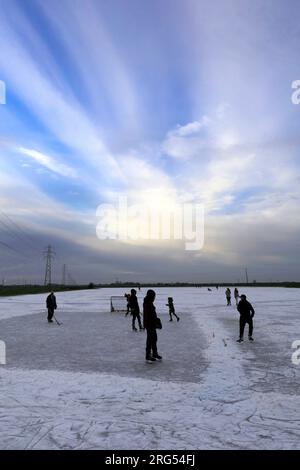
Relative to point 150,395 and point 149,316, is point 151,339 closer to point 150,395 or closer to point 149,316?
point 149,316

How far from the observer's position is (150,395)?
20.5ft

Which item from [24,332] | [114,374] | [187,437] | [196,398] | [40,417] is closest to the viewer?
[187,437]

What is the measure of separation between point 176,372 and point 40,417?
3374 millimetres

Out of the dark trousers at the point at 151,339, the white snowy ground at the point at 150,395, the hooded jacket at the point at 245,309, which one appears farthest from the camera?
the hooded jacket at the point at 245,309

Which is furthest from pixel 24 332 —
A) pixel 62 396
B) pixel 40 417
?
pixel 40 417

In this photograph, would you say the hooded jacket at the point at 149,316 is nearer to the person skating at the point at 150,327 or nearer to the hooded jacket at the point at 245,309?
the person skating at the point at 150,327

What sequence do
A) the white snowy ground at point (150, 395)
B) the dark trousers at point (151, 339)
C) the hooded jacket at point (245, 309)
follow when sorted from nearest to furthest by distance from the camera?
the white snowy ground at point (150, 395), the dark trousers at point (151, 339), the hooded jacket at point (245, 309)

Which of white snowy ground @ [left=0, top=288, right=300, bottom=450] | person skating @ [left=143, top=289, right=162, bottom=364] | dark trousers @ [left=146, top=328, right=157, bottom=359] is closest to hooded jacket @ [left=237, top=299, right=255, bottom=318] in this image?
white snowy ground @ [left=0, top=288, right=300, bottom=450]

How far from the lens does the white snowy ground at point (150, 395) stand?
14.8 ft

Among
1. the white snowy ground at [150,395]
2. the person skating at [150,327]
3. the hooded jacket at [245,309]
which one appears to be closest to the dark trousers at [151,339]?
the person skating at [150,327]

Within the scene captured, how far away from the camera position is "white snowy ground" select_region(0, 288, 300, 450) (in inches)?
177

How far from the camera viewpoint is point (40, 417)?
17.1ft

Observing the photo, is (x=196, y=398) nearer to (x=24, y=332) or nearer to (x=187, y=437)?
(x=187, y=437)

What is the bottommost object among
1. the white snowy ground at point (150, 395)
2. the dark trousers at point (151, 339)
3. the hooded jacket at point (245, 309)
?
the white snowy ground at point (150, 395)
